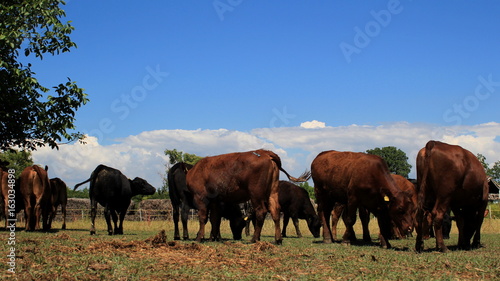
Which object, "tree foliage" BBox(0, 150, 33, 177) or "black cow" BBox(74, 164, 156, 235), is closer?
"black cow" BBox(74, 164, 156, 235)

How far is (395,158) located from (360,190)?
232ft

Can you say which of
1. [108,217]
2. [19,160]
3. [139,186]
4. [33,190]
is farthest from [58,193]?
[19,160]

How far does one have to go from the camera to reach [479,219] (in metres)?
11.6

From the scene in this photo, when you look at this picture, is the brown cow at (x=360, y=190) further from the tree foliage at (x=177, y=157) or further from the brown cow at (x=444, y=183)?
the tree foliage at (x=177, y=157)

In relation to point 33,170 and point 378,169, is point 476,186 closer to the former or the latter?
point 378,169

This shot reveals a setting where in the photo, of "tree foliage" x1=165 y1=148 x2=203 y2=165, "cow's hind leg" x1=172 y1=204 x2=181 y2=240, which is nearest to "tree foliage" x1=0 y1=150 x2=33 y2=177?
"tree foliage" x1=165 y1=148 x2=203 y2=165

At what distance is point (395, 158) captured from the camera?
80312mm

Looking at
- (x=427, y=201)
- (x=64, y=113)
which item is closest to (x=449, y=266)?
(x=427, y=201)

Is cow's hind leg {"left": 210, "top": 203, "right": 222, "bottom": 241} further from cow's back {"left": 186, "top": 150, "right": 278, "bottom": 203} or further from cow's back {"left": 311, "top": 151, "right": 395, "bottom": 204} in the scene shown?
cow's back {"left": 311, "top": 151, "right": 395, "bottom": 204}

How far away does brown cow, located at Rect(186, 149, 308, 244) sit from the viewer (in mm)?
12203

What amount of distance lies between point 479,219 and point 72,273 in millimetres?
8520

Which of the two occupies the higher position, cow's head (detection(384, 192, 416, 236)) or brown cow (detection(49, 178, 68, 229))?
brown cow (detection(49, 178, 68, 229))

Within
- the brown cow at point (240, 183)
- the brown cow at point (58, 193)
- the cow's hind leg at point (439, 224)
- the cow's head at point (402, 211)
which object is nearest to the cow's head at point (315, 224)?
the brown cow at point (240, 183)

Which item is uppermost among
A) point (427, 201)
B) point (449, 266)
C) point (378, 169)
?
point (378, 169)
